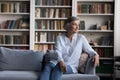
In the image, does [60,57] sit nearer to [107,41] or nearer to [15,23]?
[107,41]

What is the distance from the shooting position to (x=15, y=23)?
574cm

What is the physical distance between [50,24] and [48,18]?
0.47ft

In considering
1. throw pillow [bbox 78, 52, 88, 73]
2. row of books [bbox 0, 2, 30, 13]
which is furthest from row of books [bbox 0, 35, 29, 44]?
throw pillow [bbox 78, 52, 88, 73]

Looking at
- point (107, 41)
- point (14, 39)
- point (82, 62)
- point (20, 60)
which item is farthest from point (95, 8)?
point (20, 60)

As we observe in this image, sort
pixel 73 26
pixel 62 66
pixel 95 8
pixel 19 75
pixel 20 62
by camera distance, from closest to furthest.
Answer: pixel 62 66 < pixel 19 75 < pixel 73 26 < pixel 20 62 < pixel 95 8

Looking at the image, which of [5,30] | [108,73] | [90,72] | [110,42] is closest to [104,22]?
[110,42]

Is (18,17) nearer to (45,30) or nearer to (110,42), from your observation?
(45,30)

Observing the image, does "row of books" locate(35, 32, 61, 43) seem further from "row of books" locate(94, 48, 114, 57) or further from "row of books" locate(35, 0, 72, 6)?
"row of books" locate(94, 48, 114, 57)

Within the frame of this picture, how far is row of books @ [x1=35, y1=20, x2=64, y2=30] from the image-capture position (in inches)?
224

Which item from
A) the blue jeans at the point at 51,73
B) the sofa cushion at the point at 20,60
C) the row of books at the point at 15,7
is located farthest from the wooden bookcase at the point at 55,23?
the blue jeans at the point at 51,73

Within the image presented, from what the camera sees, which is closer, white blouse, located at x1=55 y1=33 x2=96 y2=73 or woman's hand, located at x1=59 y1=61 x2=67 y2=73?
woman's hand, located at x1=59 y1=61 x2=67 y2=73

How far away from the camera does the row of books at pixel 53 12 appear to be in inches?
224

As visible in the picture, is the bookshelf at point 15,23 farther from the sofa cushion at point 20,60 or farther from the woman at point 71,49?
the woman at point 71,49

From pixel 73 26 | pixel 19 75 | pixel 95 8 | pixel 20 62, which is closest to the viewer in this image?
pixel 19 75
